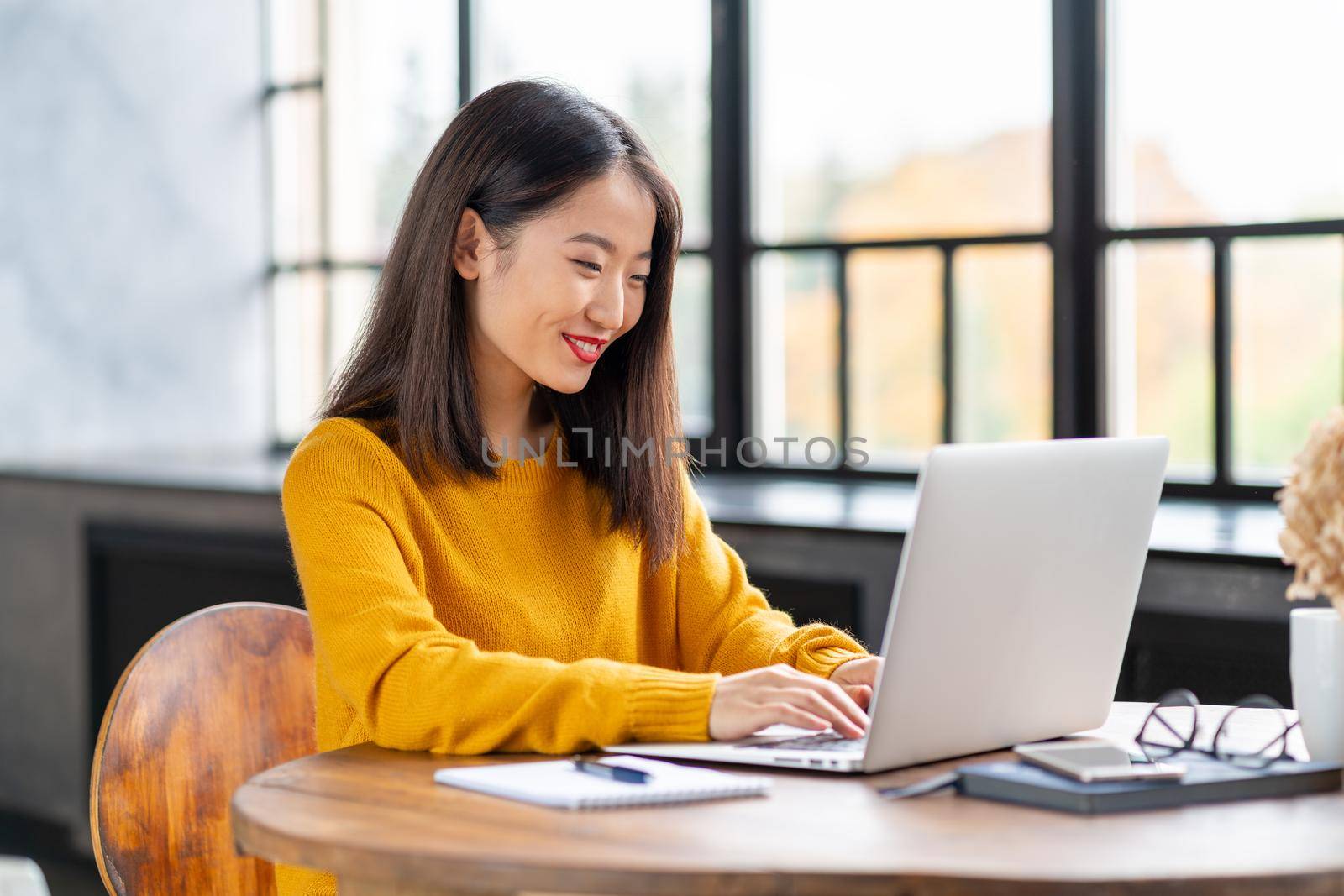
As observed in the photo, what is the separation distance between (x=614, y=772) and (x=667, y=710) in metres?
0.13

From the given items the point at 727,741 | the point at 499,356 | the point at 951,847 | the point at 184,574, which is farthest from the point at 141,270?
the point at 951,847

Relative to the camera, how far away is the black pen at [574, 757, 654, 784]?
3.87ft

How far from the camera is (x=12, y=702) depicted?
4207 mm

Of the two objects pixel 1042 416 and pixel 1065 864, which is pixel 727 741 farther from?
pixel 1042 416

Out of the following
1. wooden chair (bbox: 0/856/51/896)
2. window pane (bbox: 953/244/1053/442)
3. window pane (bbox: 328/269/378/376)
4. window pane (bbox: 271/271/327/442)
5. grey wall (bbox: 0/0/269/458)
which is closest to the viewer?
wooden chair (bbox: 0/856/51/896)

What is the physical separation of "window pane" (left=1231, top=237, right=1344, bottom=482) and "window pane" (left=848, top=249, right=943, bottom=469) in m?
0.67

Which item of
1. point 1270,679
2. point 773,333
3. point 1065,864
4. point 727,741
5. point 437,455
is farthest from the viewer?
point 773,333

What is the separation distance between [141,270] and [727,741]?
3.63 meters

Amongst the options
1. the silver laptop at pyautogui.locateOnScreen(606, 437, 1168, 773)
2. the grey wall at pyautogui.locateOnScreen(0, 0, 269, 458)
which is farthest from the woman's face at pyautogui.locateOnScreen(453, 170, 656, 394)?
the grey wall at pyautogui.locateOnScreen(0, 0, 269, 458)

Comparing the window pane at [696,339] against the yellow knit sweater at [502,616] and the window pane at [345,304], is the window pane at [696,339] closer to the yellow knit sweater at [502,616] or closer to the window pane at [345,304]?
the window pane at [345,304]

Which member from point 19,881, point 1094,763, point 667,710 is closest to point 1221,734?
→ point 1094,763

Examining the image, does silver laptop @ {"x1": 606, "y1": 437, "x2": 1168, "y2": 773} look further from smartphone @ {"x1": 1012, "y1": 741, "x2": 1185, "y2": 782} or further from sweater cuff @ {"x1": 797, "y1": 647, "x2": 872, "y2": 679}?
sweater cuff @ {"x1": 797, "y1": 647, "x2": 872, "y2": 679}

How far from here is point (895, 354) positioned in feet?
11.7

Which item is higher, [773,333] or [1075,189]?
[1075,189]
